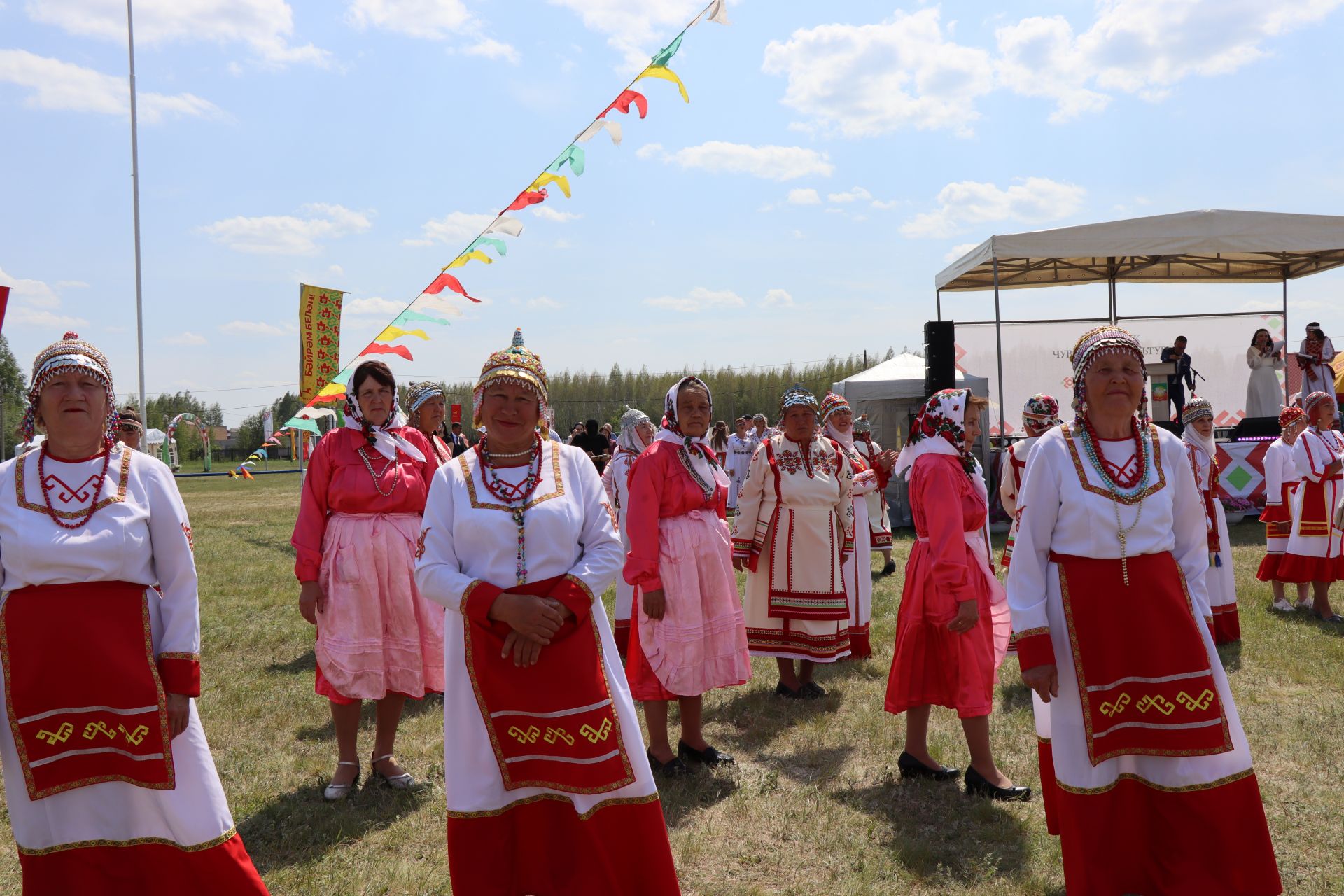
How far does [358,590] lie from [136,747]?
179 cm

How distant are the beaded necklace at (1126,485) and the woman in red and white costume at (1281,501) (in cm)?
642

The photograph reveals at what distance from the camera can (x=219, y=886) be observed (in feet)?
9.68

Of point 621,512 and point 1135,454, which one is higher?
point 1135,454

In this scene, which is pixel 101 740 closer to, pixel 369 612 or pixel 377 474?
pixel 369 612

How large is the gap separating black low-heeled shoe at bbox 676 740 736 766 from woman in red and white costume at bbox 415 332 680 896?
2061 millimetres

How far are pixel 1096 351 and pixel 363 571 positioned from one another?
3.45 meters

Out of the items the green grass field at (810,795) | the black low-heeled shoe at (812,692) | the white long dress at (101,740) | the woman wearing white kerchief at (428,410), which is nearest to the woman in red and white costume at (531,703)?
the white long dress at (101,740)

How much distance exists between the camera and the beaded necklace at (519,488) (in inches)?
119

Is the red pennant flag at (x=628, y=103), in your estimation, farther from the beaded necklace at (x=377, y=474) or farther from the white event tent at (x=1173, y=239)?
the white event tent at (x=1173, y=239)

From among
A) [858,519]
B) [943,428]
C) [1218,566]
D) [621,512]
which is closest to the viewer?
[943,428]

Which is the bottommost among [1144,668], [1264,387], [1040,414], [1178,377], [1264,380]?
[1144,668]

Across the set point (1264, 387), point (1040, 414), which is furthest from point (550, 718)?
point (1264, 387)

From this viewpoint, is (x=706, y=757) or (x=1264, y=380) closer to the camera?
(x=706, y=757)

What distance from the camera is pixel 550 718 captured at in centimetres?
297
